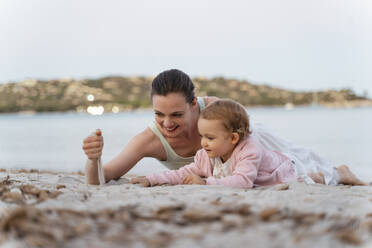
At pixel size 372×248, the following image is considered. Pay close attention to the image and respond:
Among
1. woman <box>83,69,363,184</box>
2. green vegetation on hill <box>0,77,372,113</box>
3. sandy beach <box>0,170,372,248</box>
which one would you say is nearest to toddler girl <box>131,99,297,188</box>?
woman <box>83,69,363,184</box>

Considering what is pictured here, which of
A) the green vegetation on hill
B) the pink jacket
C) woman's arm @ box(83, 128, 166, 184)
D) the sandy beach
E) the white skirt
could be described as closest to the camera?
the sandy beach

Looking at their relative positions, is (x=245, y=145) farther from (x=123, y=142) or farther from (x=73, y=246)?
(x=123, y=142)

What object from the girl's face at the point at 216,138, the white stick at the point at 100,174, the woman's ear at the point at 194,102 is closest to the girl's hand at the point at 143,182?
the white stick at the point at 100,174

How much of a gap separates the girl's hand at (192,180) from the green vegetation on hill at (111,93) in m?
30.1

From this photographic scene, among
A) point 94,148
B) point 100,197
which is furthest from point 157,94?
point 100,197

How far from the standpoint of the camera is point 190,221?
215 centimetres

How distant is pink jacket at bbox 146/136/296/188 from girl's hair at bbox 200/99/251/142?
0.15m

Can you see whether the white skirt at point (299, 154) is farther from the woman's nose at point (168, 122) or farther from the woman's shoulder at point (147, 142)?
the woman's shoulder at point (147, 142)

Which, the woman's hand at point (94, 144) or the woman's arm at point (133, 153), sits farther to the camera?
the woman's arm at point (133, 153)

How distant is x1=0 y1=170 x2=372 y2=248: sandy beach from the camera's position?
1860 millimetres

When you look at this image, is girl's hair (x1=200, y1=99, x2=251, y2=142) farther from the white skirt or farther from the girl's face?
the white skirt

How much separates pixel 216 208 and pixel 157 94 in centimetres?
198

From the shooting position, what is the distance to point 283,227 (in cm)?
204

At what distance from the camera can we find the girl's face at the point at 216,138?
3637 mm
